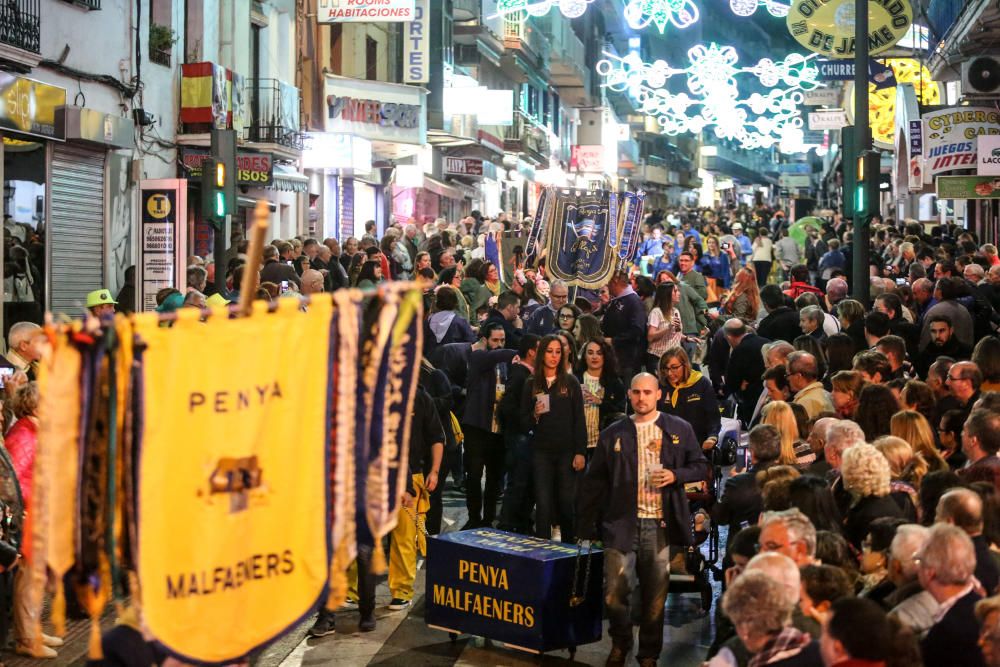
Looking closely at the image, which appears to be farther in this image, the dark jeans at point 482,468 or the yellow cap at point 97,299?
the yellow cap at point 97,299

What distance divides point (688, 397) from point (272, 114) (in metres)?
18.2

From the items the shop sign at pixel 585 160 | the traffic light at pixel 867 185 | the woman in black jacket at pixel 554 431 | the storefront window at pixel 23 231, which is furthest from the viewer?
the shop sign at pixel 585 160

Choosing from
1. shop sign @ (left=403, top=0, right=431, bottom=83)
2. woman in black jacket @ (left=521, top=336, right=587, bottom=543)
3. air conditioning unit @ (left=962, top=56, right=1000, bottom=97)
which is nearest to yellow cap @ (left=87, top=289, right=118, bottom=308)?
woman in black jacket @ (left=521, top=336, right=587, bottom=543)

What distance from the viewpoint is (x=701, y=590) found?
1036 cm

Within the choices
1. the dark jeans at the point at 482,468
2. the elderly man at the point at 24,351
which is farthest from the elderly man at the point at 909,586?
the elderly man at the point at 24,351

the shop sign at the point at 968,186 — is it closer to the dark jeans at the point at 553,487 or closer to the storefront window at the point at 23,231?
the storefront window at the point at 23,231

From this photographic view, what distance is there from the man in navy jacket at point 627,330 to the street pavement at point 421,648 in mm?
5533

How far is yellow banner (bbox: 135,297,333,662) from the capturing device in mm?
4871

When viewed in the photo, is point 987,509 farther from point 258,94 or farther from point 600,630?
point 258,94

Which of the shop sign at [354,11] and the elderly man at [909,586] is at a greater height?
the shop sign at [354,11]

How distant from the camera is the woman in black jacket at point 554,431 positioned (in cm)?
1099

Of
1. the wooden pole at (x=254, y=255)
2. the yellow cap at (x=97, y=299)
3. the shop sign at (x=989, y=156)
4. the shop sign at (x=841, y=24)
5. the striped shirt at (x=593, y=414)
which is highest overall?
the shop sign at (x=841, y=24)

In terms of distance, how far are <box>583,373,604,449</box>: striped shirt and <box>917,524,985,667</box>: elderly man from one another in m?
5.85

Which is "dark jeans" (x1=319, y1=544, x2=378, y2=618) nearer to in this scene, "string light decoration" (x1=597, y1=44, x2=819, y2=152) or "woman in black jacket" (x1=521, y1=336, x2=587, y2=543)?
"woman in black jacket" (x1=521, y1=336, x2=587, y2=543)
